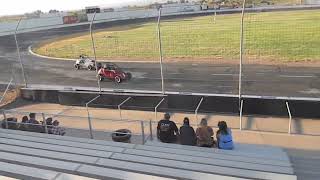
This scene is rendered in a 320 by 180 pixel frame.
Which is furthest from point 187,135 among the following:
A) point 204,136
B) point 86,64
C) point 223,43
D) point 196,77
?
point 223,43

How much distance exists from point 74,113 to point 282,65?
46.8 ft

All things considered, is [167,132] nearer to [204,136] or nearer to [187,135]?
[187,135]

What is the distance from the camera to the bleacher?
236 inches

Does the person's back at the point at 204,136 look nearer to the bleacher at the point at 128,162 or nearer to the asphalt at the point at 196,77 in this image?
the bleacher at the point at 128,162

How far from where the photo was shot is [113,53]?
3331 centimetres

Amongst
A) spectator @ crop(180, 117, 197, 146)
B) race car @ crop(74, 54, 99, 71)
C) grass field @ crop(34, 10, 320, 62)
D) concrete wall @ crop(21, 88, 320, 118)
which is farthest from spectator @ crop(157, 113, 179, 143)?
grass field @ crop(34, 10, 320, 62)

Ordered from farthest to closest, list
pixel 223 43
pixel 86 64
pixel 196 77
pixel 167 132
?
1. pixel 223 43
2. pixel 86 64
3. pixel 196 77
4. pixel 167 132

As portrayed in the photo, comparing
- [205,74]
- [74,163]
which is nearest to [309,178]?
[74,163]

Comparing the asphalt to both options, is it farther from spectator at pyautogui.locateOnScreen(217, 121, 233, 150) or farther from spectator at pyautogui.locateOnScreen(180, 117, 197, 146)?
spectator at pyautogui.locateOnScreen(217, 121, 233, 150)

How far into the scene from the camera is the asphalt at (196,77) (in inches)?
741

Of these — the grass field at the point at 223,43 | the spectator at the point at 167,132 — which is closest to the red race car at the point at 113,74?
the grass field at the point at 223,43

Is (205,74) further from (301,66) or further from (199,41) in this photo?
(199,41)

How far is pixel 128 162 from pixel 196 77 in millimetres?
15590

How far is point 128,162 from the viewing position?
6.69 metres
